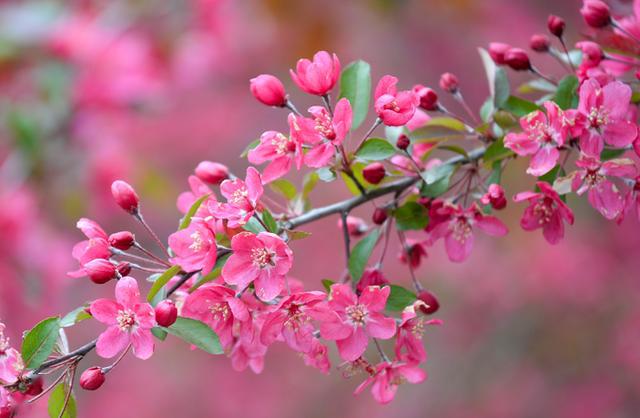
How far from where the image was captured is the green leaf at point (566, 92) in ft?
4.14

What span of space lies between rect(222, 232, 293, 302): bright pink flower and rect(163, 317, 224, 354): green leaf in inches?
2.9

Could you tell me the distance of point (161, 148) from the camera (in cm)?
543

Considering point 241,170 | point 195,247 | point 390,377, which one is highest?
point 195,247

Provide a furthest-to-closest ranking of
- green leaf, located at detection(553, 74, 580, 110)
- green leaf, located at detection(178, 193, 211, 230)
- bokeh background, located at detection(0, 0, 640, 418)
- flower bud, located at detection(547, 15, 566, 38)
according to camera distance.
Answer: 1. bokeh background, located at detection(0, 0, 640, 418)
2. flower bud, located at detection(547, 15, 566, 38)
3. green leaf, located at detection(553, 74, 580, 110)
4. green leaf, located at detection(178, 193, 211, 230)

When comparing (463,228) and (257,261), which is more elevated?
(257,261)

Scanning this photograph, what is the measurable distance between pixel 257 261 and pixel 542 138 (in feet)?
1.55

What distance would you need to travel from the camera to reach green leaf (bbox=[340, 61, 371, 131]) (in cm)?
133

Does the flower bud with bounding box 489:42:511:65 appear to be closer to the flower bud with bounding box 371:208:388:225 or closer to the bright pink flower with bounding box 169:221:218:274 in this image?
the flower bud with bounding box 371:208:388:225

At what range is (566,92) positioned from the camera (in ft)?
4.16

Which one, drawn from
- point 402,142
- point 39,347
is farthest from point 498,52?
point 39,347

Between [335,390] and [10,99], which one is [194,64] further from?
[335,390]

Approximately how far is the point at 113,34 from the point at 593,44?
238 cm

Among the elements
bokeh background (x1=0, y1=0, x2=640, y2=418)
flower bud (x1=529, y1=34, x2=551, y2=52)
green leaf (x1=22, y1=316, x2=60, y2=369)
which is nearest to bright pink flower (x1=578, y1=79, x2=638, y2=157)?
flower bud (x1=529, y1=34, x2=551, y2=52)

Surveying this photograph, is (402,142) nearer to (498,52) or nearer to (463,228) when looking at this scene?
(463,228)
